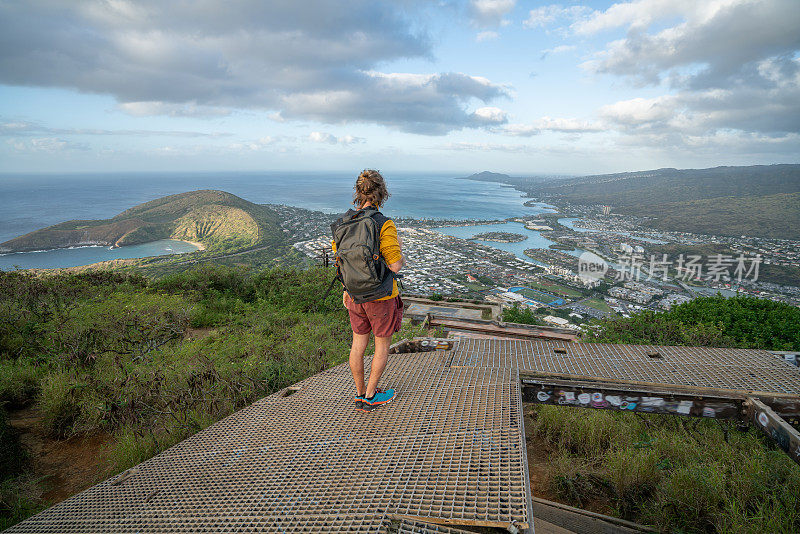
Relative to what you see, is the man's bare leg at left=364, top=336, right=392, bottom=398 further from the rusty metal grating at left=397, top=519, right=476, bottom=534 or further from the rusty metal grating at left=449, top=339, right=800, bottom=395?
the rusty metal grating at left=397, top=519, right=476, bottom=534

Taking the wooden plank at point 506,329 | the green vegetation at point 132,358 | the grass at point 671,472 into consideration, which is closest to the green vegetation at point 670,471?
the grass at point 671,472

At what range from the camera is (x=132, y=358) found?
4715 millimetres

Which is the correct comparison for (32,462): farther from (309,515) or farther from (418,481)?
(418,481)

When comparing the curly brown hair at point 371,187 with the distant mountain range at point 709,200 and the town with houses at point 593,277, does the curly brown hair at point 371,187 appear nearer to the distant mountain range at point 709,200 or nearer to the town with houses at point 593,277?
the town with houses at point 593,277

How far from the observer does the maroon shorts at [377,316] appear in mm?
2488

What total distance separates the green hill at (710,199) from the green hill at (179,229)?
166 feet

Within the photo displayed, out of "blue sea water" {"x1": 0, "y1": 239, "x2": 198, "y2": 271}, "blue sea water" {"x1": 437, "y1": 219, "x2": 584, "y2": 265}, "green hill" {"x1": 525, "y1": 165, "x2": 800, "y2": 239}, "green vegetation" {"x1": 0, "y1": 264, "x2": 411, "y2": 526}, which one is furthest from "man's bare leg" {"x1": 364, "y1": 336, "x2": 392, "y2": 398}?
"green hill" {"x1": 525, "y1": 165, "x2": 800, "y2": 239}

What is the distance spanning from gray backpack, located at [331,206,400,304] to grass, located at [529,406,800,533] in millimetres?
1975

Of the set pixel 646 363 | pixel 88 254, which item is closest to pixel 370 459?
pixel 646 363

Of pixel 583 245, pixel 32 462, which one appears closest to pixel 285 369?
pixel 32 462

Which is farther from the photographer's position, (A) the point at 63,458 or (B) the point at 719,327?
(B) the point at 719,327

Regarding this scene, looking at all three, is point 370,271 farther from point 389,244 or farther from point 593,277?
point 593,277

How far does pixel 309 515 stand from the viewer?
1.56 meters

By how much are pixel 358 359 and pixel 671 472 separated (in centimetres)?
229
